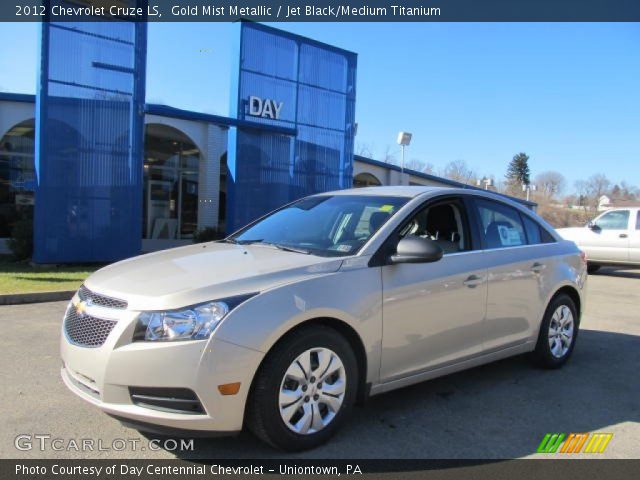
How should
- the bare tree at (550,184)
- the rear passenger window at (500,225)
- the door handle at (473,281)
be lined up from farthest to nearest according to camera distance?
the bare tree at (550,184) < the rear passenger window at (500,225) < the door handle at (473,281)

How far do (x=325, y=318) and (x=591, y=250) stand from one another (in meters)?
13.4

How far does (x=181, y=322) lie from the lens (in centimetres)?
302

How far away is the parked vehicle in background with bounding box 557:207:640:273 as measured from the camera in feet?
46.6

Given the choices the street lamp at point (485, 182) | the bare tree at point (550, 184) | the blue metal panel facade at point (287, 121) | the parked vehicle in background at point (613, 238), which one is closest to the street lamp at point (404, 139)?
the blue metal panel facade at point (287, 121)

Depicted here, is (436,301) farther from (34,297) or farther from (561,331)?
(34,297)

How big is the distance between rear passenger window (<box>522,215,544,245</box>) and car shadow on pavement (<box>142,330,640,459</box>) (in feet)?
4.12

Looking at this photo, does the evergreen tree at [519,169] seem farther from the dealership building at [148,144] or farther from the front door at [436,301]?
the front door at [436,301]

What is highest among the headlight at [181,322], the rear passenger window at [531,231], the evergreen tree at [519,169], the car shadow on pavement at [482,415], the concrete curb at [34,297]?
the evergreen tree at [519,169]

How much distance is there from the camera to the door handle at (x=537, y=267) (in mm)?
5037

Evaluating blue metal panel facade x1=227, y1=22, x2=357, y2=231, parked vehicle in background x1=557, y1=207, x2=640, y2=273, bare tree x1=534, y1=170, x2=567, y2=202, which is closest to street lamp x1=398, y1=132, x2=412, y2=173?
blue metal panel facade x1=227, y1=22, x2=357, y2=231

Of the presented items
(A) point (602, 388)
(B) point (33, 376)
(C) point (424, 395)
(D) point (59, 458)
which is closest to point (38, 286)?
(B) point (33, 376)

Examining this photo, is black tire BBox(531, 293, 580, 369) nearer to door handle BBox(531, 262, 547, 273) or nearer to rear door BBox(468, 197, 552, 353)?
rear door BBox(468, 197, 552, 353)

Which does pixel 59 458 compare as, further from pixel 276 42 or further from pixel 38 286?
pixel 276 42

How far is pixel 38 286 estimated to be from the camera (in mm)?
8945
